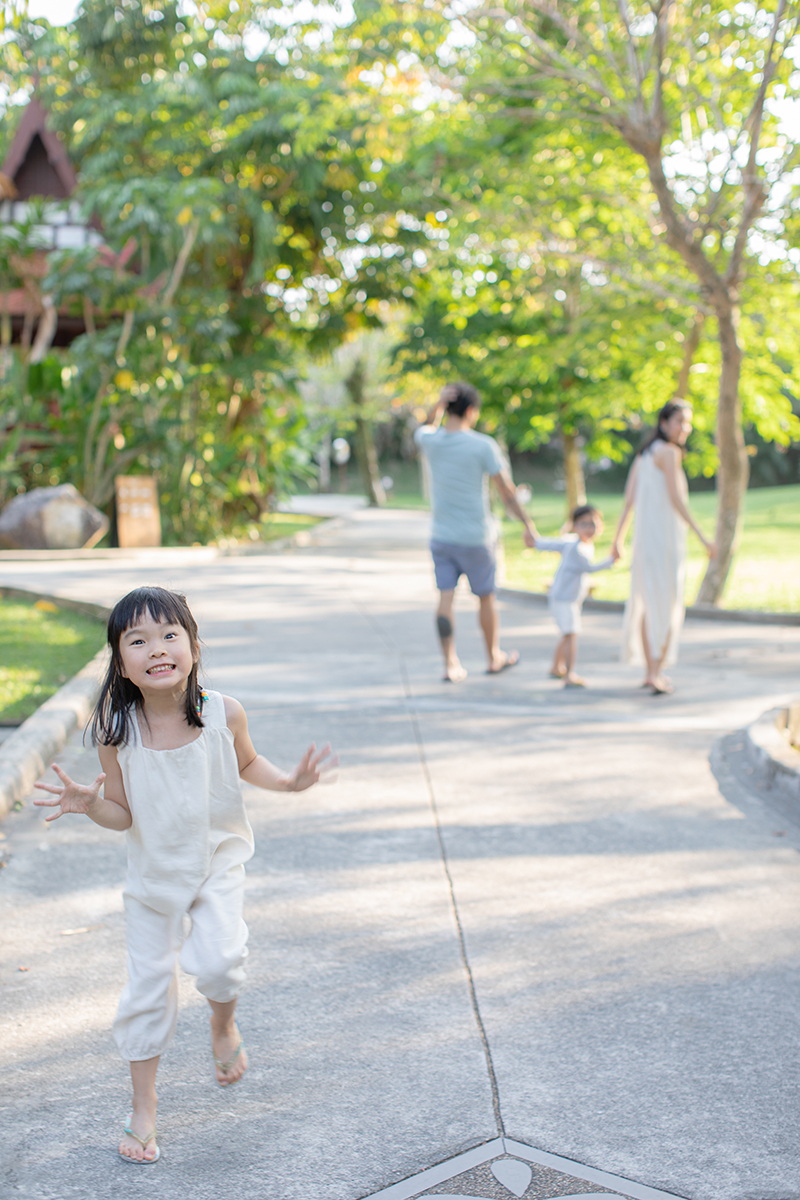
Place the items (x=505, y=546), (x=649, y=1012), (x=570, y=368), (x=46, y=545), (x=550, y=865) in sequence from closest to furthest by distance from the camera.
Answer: (x=649, y=1012)
(x=550, y=865)
(x=46, y=545)
(x=570, y=368)
(x=505, y=546)

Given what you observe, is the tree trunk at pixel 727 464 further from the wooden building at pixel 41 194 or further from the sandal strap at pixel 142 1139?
the wooden building at pixel 41 194

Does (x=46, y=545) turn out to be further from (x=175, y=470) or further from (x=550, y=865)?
(x=550, y=865)

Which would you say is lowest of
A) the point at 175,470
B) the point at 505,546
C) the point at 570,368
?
the point at 505,546

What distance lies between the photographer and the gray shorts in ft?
26.7

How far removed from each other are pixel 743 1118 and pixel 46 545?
17634 millimetres

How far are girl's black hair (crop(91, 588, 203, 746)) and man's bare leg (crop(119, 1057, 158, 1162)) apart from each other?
0.74 m

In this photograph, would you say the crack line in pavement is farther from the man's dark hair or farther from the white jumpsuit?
the man's dark hair

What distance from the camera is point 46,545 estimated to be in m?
19.1

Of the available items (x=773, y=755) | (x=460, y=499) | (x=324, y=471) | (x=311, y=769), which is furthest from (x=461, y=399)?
(x=324, y=471)

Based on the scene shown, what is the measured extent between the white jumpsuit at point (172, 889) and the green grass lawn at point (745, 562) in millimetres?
6135

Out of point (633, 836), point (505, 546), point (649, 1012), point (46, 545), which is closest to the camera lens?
point (649, 1012)

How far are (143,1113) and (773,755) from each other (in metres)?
3.90

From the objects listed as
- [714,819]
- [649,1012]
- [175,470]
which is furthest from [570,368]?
[649,1012]

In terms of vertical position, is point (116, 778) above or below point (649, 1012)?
above
